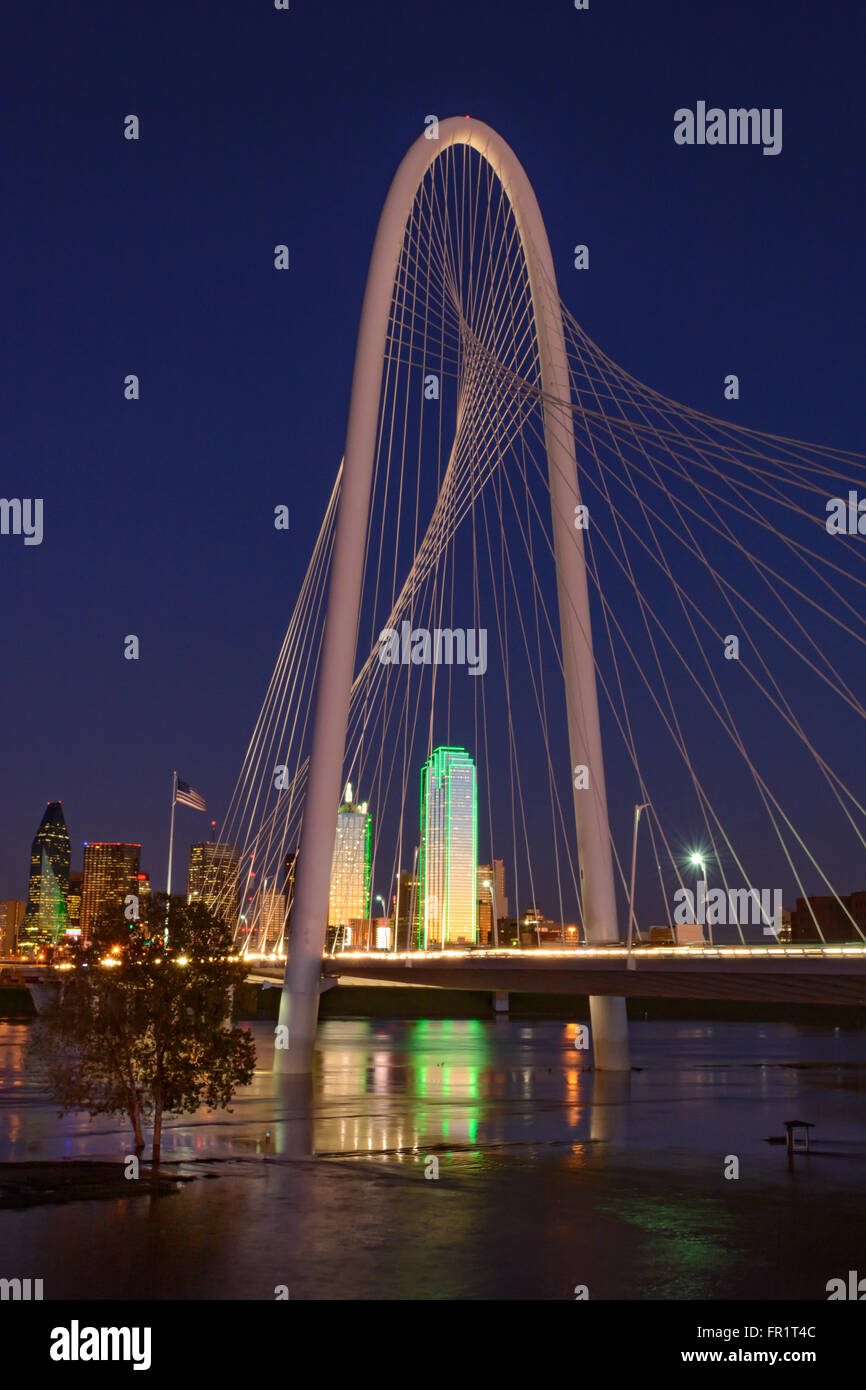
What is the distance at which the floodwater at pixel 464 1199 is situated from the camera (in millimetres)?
A: 18078

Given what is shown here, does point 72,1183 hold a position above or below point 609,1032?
below

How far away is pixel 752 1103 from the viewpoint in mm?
46875

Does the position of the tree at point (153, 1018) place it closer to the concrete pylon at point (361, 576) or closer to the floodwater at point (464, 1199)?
the floodwater at point (464, 1199)

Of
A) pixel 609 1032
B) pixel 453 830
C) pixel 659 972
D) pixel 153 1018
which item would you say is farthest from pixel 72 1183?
pixel 453 830

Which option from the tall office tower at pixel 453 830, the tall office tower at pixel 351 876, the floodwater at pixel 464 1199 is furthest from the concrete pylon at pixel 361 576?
the tall office tower at pixel 351 876

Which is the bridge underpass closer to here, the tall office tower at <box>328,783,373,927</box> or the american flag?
the american flag

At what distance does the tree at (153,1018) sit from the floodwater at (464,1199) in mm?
1752

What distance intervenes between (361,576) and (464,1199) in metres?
25.2

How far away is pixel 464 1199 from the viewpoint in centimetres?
2450

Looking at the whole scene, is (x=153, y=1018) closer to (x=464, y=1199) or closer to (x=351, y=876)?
(x=464, y=1199)

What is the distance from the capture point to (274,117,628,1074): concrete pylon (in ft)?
146

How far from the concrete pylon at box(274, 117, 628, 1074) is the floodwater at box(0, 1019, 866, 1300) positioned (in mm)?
6297
